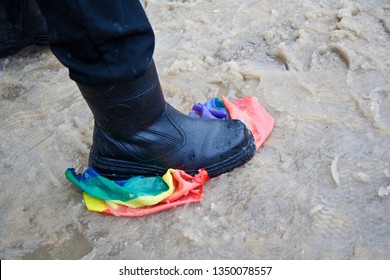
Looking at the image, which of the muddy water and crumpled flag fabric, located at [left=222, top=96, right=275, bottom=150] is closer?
the muddy water

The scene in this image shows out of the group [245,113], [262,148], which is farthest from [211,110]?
[262,148]

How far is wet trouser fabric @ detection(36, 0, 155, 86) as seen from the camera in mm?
872

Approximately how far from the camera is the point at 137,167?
1223 millimetres

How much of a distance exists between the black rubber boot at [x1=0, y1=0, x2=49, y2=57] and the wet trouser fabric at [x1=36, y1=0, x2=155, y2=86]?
0.99 metres

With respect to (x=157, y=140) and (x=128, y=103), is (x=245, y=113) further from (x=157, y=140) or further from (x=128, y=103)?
(x=128, y=103)

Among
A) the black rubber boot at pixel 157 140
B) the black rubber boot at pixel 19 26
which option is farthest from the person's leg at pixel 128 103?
the black rubber boot at pixel 19 26

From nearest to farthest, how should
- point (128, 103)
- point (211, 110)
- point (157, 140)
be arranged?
point (128, 103), point (157, 140), point (211, 110)

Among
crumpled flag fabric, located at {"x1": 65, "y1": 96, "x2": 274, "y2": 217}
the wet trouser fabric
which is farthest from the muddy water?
the wet trouser fabric

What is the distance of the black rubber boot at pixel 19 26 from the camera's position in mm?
1778

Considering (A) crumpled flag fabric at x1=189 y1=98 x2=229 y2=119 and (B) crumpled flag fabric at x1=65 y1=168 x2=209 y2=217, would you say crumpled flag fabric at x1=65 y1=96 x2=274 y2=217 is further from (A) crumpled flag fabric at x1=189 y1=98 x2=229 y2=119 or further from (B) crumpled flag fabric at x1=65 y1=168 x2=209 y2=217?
(A) crumpled flag fabric at x1=189 y1=98 x2=229 y2=119

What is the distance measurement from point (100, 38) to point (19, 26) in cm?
111

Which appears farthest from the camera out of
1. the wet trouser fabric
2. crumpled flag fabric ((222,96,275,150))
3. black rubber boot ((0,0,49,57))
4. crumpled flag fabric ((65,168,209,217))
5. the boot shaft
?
black rubber boot ((0,0,49,57))

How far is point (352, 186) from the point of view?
117cm

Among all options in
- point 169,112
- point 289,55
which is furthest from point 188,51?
point 169,112
